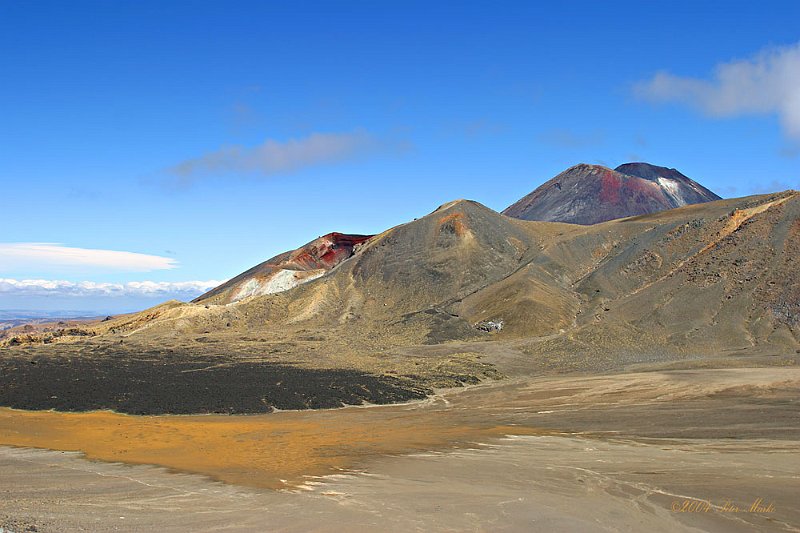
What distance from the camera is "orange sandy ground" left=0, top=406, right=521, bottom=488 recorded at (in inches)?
922

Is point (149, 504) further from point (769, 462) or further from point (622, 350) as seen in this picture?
point (622, 350)

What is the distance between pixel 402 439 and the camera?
2814cm

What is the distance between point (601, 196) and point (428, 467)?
15908 cm

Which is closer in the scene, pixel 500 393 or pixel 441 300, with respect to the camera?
pixel 500 393

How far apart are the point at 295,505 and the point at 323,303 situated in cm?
6978

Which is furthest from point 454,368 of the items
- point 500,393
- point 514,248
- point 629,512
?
point 514,248

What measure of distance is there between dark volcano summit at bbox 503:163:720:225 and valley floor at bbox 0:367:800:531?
433ft

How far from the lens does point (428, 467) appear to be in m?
22.7

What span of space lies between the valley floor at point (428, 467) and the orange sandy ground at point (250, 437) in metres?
0.11

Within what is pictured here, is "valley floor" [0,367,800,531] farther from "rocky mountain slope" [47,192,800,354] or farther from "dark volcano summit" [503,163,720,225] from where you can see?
"dark volcano summit" [503,163,720,225]

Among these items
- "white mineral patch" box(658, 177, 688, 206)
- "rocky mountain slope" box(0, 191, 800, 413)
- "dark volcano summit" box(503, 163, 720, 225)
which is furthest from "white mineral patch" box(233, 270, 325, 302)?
"white mineral patch" box(658, 177, 688, 206)

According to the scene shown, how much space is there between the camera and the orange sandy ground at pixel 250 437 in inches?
922

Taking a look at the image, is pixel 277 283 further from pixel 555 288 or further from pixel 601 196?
pixel 601 196

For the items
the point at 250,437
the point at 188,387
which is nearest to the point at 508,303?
the point at 188,387
